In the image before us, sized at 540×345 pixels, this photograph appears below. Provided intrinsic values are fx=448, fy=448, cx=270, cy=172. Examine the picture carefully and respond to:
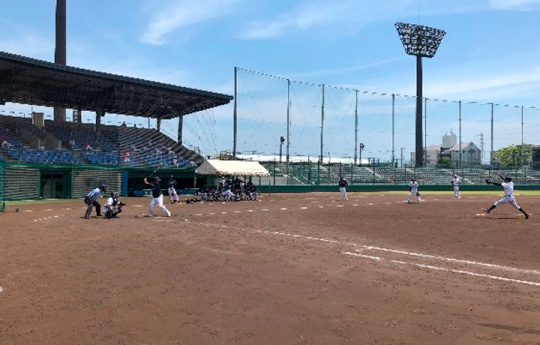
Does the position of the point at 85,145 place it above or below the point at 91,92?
below

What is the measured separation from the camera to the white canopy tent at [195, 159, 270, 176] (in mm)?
34537

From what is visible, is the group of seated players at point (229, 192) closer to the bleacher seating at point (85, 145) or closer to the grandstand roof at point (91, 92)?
the bleacher seating at point (85, 145)

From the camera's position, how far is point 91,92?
41.7 metres

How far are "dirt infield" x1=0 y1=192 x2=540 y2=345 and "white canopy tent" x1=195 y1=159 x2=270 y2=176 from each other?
782 inches

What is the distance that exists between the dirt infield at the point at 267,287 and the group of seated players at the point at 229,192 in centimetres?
1781

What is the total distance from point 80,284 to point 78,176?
31244 millimetres

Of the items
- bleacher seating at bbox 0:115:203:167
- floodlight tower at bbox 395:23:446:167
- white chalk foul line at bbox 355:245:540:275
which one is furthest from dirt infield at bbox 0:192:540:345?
floodlight tower at bbox 395:23:446:167

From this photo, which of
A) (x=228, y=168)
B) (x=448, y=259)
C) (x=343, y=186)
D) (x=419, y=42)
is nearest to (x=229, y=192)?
(x=228, y=168)

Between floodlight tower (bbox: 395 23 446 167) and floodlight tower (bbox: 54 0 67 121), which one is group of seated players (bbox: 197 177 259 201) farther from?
floodlight tower (bbox: 395 23 446 167)

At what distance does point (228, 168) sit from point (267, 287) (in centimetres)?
2861

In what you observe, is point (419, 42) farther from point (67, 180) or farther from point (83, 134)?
point (67, 180)

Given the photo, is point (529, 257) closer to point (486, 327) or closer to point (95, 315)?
point (486, 327)

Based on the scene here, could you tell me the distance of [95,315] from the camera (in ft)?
19.6

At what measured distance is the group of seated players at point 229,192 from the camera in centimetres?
3256
